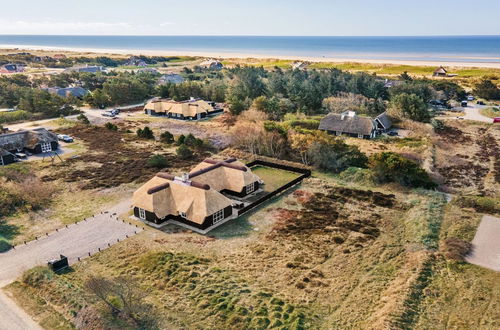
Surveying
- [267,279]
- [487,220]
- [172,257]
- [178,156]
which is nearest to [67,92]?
[178,156]

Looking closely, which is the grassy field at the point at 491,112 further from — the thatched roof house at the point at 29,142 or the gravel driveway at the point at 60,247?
the thatched roof house at the point at 29,142

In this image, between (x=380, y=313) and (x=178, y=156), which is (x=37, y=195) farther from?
(x=380, y=313)

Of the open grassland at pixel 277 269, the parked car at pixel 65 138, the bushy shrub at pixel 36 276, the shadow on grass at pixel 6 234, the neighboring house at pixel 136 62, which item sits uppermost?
the neighboring house at pixel 136 62

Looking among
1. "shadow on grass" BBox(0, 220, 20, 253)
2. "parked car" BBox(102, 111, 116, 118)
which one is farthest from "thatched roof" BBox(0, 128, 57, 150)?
"shadow on grass" BBox(0, 220, 20, 253)

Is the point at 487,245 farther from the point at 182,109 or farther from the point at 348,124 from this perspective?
the point at 182,109

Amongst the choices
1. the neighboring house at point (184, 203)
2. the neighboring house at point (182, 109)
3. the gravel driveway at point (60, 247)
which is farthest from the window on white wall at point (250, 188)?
the neighboring house at point (182, 109)

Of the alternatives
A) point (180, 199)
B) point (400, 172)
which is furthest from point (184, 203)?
point (400, 172)
